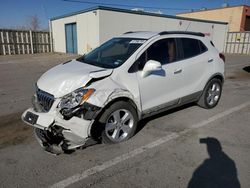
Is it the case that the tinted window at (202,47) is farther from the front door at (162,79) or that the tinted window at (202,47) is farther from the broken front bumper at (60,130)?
the broken front bumper at (60,130)

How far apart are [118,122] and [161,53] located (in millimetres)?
1562

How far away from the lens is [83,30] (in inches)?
692

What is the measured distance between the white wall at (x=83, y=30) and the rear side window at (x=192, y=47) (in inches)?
475

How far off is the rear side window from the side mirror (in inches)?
44.8

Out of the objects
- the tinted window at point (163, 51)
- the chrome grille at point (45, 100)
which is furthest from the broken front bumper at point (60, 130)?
the tinted window at point (163, 51)

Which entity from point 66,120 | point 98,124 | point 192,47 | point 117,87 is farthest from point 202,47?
point 66,120

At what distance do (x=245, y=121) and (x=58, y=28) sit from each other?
21.0 meters

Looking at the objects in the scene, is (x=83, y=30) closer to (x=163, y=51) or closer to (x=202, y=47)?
(x=202, y=47)

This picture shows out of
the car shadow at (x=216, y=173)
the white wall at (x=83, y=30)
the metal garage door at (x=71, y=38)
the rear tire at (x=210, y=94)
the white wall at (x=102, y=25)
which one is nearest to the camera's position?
the car shadow at (x=216, y=173)

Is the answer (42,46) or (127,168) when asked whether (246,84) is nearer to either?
(127,168)

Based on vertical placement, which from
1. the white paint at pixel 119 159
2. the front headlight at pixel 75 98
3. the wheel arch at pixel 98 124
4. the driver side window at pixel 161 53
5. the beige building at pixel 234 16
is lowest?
the white paint at pixel 119 159

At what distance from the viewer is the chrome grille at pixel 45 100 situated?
3105 mm

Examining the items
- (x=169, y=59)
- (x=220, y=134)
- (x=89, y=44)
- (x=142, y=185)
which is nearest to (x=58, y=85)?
(x=142, y=185)

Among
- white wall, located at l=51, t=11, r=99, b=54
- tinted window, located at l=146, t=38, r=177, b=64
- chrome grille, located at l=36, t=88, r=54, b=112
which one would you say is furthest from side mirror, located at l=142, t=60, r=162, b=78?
white wall, located at l=51, t=11, r=99, b=54
